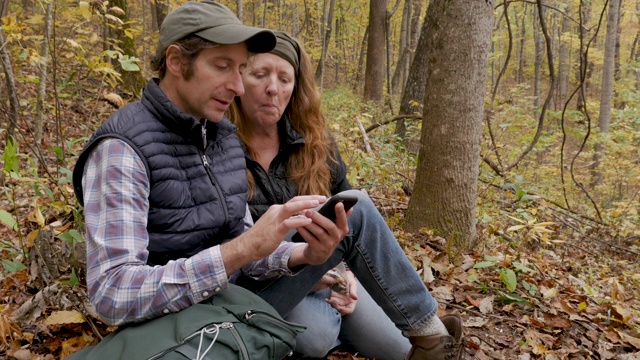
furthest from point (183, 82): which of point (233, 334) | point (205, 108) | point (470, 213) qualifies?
point (470, 213)

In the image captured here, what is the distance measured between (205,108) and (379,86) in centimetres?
1058

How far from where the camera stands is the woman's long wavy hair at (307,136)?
269 centimetres

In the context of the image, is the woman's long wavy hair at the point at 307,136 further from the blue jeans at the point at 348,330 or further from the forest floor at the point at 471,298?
the forest floor at the point at 471,298

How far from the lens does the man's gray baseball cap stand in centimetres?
178

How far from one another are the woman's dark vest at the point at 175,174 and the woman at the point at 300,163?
1.88 ft

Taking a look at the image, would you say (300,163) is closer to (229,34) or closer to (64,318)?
(229,34)

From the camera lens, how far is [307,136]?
2807mm

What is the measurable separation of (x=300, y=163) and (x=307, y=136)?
0.60ft

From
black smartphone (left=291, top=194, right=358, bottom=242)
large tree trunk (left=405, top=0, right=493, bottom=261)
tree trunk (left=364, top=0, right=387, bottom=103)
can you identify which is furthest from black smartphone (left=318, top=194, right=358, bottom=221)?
tree trunk (left=364, top=0, right=387, bottom=103)

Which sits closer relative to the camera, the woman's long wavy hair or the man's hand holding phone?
the man's hand holding phone

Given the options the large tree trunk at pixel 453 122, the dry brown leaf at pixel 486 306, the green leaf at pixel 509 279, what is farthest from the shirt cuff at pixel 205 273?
the large tree trunk at pixel 453 122

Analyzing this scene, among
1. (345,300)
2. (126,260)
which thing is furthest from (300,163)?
(126,260)

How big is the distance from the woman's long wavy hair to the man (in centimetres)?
50

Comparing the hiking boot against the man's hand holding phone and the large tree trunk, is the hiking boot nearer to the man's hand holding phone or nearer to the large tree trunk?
the man's hand holding phone
